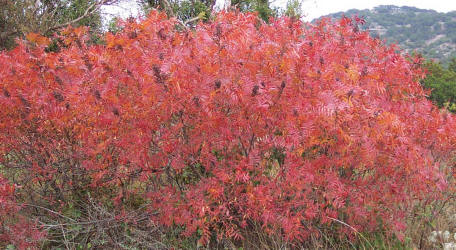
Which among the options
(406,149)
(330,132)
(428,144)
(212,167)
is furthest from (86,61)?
(428,144)

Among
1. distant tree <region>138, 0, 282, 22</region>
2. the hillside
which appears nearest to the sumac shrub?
distant tree <region>138, 0, 282, 22</region>

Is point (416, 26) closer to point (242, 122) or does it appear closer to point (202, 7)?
point (202, 7)

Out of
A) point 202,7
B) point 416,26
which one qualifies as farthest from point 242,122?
point 416,26

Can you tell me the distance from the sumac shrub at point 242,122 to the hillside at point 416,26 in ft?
166

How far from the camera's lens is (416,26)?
5978 centimetres

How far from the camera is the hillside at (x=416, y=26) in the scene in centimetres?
5315

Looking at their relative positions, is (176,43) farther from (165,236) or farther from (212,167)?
(165,236)

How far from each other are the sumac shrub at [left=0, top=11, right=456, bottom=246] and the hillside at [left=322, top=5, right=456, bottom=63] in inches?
1992

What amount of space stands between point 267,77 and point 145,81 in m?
1.02

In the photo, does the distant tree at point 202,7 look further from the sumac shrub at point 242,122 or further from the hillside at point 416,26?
the hillside at point 416,26

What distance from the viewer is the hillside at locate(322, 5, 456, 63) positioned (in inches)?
2092

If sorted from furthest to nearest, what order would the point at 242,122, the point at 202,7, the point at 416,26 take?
the point at 416,26
the point at 202,7
the point at 242,122

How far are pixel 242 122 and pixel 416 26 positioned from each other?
65334 mm

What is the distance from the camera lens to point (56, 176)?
4496 mm
